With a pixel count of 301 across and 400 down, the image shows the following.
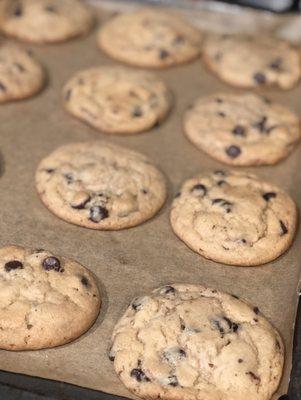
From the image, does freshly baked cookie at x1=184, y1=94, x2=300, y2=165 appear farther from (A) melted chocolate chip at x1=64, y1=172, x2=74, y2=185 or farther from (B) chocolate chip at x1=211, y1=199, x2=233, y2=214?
(A) melted chocolate chip at x1=64, y1=172, x2=74, y2=185

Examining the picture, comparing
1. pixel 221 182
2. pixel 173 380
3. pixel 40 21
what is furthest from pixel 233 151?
pixel 40 21

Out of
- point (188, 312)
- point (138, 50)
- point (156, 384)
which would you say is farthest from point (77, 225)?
point (138, 50)

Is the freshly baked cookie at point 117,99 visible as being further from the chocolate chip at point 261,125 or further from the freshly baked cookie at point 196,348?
the freshly baked cookie at point 196,348

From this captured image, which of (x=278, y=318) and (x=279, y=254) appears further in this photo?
(x=279, y=254)

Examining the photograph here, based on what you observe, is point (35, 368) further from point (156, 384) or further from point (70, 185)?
point (70, 185)

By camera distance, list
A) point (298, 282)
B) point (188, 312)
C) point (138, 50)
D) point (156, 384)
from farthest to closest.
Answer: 1. point (138, 50)
2. point (298, 282)
3. point (188, 312)
4. point (156, 384)

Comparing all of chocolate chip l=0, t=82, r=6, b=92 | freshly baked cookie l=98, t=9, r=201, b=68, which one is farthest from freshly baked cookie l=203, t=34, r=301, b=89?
chocolate chip l=0, t=82, r=6, b=92

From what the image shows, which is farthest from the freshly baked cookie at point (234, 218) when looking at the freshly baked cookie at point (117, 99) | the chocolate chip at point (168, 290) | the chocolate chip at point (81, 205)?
the freshly baked cookie at point (117, 99)
